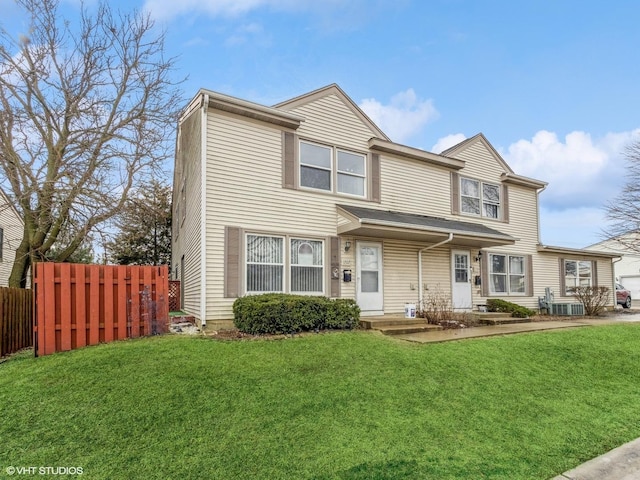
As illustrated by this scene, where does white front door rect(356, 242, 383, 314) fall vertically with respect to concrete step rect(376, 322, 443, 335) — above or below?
above

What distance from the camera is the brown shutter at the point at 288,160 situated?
32.8ft

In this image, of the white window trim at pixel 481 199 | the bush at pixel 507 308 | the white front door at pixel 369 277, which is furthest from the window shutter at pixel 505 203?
the white front door at pixel 369 277

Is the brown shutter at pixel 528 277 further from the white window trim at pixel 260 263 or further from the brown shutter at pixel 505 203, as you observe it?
the white window trim at pixel 260 263

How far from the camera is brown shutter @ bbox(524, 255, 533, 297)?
14844 mm

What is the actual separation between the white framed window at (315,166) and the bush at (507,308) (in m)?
7.02

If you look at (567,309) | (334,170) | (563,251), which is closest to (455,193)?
(334,170)

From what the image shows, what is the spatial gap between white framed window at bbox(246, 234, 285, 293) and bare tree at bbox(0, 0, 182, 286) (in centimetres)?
532

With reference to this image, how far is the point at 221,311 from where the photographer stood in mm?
8727

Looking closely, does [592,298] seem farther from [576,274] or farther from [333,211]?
[333,211]

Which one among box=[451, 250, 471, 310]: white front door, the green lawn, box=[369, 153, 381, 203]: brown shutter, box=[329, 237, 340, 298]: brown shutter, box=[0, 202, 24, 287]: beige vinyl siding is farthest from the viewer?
box=[0, 202, 24, 287]: beige vinyl siding

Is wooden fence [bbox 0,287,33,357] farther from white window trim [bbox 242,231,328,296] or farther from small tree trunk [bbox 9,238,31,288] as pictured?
white window trim [bbox 242,231,328,296]

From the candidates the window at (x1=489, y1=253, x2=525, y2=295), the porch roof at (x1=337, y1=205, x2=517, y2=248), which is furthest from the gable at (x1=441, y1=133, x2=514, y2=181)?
the window at (x1=489, y1=253, x2=525, y2=295)

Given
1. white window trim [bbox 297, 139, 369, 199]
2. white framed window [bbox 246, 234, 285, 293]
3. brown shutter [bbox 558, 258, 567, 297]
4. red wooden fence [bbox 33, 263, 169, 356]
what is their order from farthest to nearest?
Answer: brown shutter [bbox 558, 258, 567, 297], white window trim [bbox 297, 139, 369, 199], white framed window [bbox 246, 234, 285, 293], red wooden fence [bbox 33, 263, 169, 356]

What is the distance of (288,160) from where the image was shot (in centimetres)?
1007
